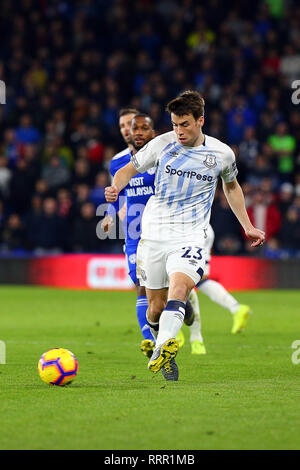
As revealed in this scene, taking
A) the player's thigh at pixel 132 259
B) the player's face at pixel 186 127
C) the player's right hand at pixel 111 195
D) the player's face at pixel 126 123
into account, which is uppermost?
the player's face at pixel 126 123

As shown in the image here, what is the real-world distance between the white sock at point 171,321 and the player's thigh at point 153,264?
57 centimetres

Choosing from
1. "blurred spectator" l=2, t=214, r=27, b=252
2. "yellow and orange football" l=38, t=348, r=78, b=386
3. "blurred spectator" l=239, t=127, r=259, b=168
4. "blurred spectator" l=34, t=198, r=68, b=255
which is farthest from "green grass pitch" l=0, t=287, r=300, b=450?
"blurred spectator" l=239, t=127, r=259, b=168

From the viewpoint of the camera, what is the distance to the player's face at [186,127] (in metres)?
7.73

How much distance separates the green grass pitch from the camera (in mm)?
5309

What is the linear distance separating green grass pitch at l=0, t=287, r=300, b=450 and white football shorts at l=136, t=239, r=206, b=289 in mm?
853

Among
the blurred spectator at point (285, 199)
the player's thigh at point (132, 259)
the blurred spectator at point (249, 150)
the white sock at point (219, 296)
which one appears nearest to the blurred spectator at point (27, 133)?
the blurred spectator at point (249, 150)

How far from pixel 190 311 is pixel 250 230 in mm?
1995

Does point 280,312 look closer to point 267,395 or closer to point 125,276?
point 125,276

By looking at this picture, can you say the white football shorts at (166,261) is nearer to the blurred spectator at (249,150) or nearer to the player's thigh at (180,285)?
the player's thigh at (180,285)

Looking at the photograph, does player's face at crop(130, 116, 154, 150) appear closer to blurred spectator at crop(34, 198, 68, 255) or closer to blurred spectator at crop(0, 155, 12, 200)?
blurred spectator at crop(34, 198, 68, 255)

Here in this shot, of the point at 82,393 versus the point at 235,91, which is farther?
the point at 235,91

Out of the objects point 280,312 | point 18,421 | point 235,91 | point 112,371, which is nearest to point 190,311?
point 112,371

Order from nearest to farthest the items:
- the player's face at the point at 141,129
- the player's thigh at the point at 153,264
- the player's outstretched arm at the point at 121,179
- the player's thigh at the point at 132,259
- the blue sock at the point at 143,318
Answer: the player's outstretched arm at the point at 121,179
the player's thigh at the point at 153,264
the blue sock at the point at 143,318
the player's face at the point at 141,129
the player's thigh at the point at 132,259

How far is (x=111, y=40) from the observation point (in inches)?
978
